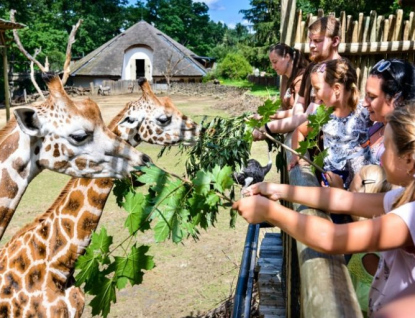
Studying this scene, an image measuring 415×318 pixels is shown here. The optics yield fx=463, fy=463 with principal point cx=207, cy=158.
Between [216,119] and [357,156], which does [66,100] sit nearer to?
[216,119]

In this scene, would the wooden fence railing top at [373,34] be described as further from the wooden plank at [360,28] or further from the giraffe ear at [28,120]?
the giraffe ear at [28,120]

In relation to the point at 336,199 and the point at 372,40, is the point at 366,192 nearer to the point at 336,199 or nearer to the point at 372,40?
the point at 336,199

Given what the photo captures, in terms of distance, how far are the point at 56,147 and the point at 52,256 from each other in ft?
2.85

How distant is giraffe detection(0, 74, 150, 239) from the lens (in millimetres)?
3158

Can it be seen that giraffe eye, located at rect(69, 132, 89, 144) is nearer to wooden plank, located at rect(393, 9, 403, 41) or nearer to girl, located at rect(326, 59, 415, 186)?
girl, located at rect(326, 59, 415, 186)

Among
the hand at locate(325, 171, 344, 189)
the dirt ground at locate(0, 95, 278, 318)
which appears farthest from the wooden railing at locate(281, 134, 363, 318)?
the dirt ground at locate(0, 95, 278, 318)

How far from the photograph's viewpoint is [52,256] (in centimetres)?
353

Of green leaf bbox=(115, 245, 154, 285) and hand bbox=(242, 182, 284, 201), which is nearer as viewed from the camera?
hand bbox=(242, 182, 284, 201)

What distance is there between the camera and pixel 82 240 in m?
3.62

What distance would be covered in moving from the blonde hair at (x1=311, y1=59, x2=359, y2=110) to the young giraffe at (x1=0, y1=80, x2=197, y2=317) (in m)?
1.96

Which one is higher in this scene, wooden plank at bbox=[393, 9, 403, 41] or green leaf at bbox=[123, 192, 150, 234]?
wooden plank at bbox=[393, 9, 403, 41]

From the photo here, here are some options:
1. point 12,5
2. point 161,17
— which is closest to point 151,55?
point 12,5

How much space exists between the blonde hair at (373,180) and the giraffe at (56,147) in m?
1.62

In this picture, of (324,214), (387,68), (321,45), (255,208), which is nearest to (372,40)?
(321,45)
